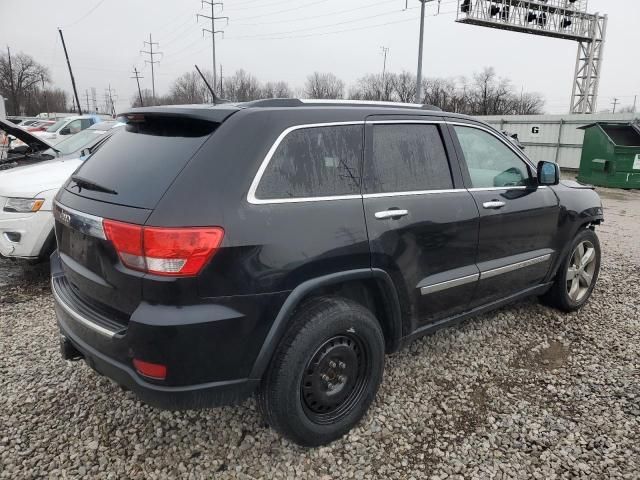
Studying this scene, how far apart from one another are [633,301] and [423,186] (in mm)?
3273

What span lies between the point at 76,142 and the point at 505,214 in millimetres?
5890

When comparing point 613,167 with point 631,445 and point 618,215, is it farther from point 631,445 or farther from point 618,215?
point 631,445

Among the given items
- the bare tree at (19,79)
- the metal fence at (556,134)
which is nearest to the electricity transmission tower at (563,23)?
the metal fence at (556,134)

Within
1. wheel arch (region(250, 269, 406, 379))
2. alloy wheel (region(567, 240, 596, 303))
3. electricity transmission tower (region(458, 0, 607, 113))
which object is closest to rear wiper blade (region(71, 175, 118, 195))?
wheel arch (region(250, 269, 406, 379))

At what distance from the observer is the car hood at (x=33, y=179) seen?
14.8 feet

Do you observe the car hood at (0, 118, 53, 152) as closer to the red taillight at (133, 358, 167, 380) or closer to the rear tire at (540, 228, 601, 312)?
the red taillight at (133, 358, 167, 380)

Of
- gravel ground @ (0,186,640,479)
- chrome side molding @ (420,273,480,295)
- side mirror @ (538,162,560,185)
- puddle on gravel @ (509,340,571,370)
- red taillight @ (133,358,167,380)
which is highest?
side mirror @ (538,162,560,185)

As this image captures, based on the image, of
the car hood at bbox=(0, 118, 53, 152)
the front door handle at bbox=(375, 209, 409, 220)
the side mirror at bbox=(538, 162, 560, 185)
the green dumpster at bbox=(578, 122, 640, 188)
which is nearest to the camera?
the front door handle at bbox=(375, 209, 409, 220)

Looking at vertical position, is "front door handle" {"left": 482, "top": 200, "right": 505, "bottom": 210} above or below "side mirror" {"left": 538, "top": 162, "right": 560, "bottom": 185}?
below

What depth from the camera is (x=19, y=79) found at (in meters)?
70.2

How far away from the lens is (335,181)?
2.50 metres

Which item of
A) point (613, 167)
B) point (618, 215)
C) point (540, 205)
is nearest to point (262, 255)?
point (540, 205)

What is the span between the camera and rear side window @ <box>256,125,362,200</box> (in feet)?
7.46

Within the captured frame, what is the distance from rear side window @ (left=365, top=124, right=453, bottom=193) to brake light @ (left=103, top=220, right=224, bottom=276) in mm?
1008
